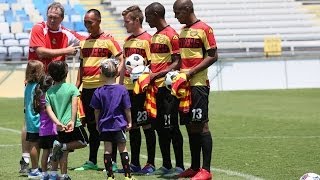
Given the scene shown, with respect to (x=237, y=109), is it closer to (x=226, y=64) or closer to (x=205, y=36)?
(x=226, y=64)

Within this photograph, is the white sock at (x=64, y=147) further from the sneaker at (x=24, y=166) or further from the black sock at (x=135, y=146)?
the black sock at (x=135, y=146)

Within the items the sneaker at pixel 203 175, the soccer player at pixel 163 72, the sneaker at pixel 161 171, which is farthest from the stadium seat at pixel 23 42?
the sneaker at pixel 203 175

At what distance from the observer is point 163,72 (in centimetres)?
949

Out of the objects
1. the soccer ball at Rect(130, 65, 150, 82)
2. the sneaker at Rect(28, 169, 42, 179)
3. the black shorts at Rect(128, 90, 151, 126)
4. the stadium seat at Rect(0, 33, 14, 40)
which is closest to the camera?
the sneaker at Rect(28, 169, 42, 179)

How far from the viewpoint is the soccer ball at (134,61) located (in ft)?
31.8

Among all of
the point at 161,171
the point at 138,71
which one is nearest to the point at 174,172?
the point at 161,171

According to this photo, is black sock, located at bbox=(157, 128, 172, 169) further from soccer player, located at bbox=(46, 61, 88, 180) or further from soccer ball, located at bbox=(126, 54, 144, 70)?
soccer player, located at bbox=(46, 61, 88, 180)

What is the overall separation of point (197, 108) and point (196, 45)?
2.39 feet

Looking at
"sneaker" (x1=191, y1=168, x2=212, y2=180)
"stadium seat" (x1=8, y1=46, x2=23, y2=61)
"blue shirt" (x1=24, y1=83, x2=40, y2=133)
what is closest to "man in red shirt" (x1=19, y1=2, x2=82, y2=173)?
"blue shirt" (x1=24, y1=83, x2=40, y2=133)

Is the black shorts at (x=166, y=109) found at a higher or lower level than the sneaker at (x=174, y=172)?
higher

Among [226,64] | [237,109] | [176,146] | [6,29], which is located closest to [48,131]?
[176,146]

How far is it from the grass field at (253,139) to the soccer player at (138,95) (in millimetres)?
594

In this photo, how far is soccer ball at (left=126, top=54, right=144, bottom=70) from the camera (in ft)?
31.8

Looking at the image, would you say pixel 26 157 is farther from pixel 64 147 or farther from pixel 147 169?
pixel 147 169
